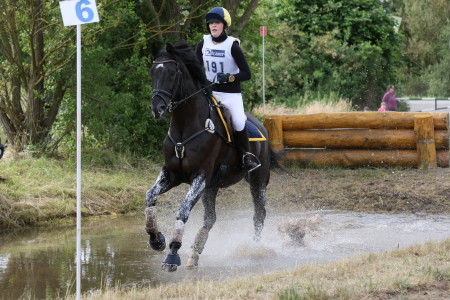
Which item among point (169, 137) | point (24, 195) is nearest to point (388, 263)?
point (169, 137)

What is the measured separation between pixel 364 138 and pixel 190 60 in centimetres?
836

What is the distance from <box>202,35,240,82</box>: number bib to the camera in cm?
928

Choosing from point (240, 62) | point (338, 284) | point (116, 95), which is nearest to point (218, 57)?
point (240, 62)

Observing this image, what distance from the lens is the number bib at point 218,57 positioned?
928 cm

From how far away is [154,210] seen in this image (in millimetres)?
8469

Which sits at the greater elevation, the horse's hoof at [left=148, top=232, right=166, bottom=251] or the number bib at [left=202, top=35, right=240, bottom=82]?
the number bib at [left=202, top=35, right=240, bottom=82]

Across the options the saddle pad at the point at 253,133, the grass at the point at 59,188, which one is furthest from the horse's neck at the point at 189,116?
the grass at the point at 59,188

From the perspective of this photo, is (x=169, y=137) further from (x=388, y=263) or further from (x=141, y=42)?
(x=141, y=42)

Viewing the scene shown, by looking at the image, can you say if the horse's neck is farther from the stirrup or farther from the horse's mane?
the stirrup

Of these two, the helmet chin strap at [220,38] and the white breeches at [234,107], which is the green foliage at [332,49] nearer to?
the white breeches at [234,107]

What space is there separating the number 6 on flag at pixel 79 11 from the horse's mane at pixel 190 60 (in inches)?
74.8

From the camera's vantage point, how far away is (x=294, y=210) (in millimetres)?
12945

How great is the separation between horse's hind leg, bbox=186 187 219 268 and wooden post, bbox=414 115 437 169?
7181 millimetres

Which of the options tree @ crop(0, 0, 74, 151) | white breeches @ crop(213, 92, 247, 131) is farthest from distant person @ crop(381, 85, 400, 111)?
white breeches @ crop(213, 92, 247, 131)
